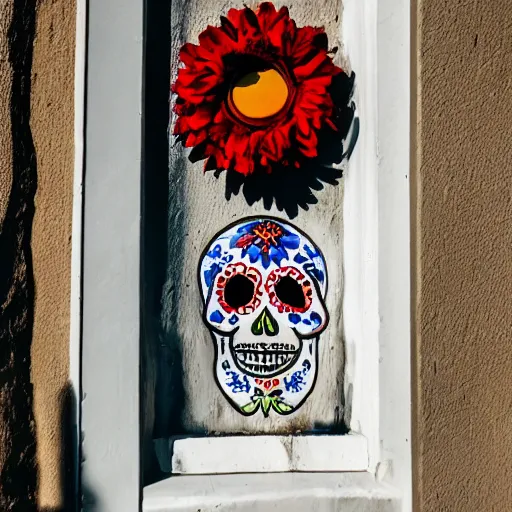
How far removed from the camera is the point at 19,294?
2375 mm

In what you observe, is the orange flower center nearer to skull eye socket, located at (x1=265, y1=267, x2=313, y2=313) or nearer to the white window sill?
skull eye socket, located at (x1=265, y1=267, x2=313, y2=313)

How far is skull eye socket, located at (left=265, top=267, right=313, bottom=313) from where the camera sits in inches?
104

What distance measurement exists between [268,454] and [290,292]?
568mm

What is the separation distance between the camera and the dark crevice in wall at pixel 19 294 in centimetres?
233

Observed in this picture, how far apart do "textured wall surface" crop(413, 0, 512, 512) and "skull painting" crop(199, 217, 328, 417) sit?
17.2 inches

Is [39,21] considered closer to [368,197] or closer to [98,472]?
[368,197]

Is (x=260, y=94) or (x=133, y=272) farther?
(x=260, y=94)

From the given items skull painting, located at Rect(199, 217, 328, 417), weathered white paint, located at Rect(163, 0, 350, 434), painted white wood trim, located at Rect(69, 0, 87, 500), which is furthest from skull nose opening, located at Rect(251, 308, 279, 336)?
painted white wood trim, located at Rect(69, 0, 87, 500)

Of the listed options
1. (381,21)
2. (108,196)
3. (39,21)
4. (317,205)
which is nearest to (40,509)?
(108,196)

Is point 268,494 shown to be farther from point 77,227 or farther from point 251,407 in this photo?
point 77,227

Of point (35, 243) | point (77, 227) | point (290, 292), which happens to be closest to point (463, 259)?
point (290, 292)

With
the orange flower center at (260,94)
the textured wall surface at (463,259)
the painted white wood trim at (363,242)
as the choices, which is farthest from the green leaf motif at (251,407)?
the orange flower center at (260,94)

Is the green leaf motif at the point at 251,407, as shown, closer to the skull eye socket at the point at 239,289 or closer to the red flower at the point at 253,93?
the skull eye socket at the point at 239,289

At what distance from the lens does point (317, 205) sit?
2691 millimetres
